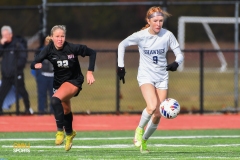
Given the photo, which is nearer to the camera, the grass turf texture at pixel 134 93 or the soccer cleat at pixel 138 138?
the soccer cleat at pixel 138 138

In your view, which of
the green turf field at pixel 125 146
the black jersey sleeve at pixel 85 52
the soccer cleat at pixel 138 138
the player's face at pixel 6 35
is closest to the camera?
the green turf field at pixel 125 146

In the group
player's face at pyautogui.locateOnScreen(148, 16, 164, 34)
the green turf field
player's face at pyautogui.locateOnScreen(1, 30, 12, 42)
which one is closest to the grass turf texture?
Result: player's face at pyautogui.locateOnScreen(1, 30, 12, 42)

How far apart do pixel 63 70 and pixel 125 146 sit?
2029mm

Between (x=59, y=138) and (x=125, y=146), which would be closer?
(x=59, y=138)

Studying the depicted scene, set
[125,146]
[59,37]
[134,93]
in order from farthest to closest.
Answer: [134,93] → [125,146] → [59,37]

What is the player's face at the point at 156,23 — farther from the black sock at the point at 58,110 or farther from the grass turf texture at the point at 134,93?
the grass turf texture at the point at 134,93

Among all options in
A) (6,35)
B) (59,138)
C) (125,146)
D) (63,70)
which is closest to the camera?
(59,138)

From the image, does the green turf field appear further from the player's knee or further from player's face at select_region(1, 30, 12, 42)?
player's face at select_region(1, 30, 12, 42)

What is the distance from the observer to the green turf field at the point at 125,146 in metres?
12.0

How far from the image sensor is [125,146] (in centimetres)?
1412

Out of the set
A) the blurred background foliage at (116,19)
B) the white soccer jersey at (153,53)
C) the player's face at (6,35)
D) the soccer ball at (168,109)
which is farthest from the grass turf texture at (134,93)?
the soccer ball at (168,109)

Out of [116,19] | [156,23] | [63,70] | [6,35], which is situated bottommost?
[116,19]

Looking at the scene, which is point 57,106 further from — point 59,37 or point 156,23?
point 156,23

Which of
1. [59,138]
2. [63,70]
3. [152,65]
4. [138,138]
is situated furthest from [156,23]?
[59,138]
